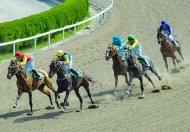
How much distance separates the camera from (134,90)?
1700 cm

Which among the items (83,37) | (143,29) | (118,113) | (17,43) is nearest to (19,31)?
(17,43)

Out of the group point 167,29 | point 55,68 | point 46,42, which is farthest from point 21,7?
point 55,68

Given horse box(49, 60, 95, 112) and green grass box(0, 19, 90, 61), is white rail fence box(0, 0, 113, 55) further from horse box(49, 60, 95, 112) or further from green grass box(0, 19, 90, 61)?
horse box(49, 60, 95, 112)

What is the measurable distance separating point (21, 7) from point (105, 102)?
1840cm

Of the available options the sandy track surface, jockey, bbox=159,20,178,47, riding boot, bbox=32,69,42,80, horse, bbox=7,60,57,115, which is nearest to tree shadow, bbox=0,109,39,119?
horse, bbox=7,60,57,115

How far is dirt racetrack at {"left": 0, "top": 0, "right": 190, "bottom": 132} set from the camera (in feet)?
43.1

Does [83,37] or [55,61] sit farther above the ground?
[83,37]

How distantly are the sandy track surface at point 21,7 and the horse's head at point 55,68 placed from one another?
15.5 metres

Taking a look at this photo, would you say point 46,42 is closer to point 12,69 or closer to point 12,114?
point 12,114

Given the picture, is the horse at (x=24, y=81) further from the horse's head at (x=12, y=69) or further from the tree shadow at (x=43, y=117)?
the tree shadow at (x=43, y=117)

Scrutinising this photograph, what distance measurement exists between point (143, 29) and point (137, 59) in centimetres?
1018

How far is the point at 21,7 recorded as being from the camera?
32.9 metres

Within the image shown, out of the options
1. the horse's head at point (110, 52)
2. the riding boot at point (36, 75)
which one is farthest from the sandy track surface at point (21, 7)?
the riding boot at point (36, 75)

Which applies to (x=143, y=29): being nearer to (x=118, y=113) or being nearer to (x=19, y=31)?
(x=19, y=31)
